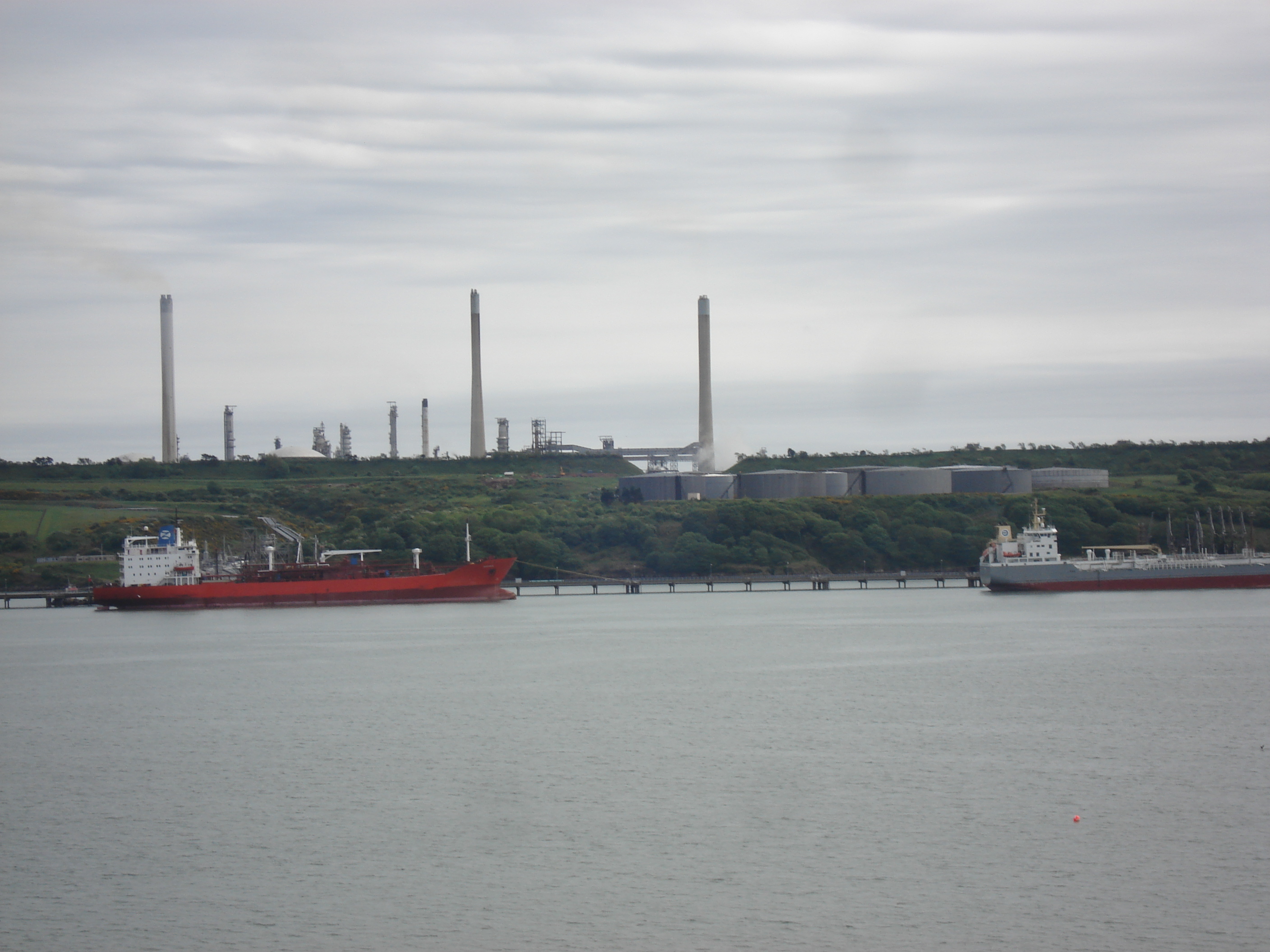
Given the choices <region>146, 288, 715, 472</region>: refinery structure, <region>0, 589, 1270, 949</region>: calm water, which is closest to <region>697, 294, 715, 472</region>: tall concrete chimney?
<region>146, 288, 715, 472</region>: refinery structure

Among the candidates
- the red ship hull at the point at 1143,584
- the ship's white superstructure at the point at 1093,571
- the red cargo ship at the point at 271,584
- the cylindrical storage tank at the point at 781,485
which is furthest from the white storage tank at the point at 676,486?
the red ship hull at the point at 1143,584

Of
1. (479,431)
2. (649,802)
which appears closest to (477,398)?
(479,431)

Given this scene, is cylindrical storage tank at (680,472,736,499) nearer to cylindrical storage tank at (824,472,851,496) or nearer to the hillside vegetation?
the hillside vegetation

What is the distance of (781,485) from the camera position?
159 metres

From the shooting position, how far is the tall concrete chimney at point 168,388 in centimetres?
14675

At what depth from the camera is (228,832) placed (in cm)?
2644

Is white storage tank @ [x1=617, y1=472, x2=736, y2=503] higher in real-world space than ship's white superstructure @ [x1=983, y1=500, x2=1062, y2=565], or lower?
higher

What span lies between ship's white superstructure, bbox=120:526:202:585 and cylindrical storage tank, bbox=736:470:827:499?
74195mm

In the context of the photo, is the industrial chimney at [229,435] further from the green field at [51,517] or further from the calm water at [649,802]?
the calm water at [649,802]

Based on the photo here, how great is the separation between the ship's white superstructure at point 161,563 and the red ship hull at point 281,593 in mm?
1294

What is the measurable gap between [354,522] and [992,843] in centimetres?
12210

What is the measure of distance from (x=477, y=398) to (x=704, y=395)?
1155 inches

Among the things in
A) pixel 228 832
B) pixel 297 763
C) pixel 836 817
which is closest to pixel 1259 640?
pixel 836 817

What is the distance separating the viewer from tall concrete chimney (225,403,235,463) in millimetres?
186625
